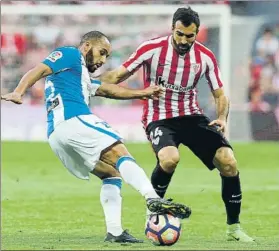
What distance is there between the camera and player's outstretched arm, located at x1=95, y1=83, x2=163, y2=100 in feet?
29.7

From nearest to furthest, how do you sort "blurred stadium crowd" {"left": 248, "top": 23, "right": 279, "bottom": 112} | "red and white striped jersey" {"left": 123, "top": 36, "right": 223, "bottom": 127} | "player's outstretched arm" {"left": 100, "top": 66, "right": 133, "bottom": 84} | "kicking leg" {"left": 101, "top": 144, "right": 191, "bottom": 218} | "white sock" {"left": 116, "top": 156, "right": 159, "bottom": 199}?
1. "kicking leg" {"left": 101, "top": 144, "right": 191, "bottom": 218}
2. "white sock" {"left": 116, "top": 156, "right": 159, "bottom": 199}
3. "player's outstretched arm" {"left": 100, "top": 66, "right": 133, "bottom": 84}
4. "red and white striped jersey" {"left": 123, "top": 36, "right": 223, "bottom": 127}
5. "blurred stadium crowd" {"left": 248, "top": 23, "right": 279, "bottom": 112}

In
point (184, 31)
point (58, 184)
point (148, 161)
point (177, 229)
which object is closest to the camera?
point (177, 229)

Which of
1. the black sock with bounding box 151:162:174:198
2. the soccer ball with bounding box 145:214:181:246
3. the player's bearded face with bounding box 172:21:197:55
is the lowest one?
the soccer ball with bounding box 145:214:181:246

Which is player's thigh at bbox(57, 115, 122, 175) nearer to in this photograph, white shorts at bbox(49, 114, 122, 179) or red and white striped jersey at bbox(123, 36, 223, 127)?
white shorts at bbox(49, 114, 122, 179)

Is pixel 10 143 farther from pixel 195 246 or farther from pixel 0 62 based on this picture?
pixel 195 246

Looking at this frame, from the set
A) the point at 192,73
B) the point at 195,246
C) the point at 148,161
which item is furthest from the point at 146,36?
the point at 195,246

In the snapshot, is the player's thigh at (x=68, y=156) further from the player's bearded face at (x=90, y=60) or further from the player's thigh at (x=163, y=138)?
the player's thigh at (x=163, y=138)

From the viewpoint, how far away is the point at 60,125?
873cm

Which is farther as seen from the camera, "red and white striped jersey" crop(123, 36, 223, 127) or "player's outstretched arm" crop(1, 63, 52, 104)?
"red and white striped jersey" crop(123, 36, 223, 127)

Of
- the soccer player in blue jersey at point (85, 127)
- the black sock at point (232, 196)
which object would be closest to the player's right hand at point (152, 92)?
the soccer player in blue jersey at point (85, 127)

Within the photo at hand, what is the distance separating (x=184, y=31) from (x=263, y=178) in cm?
789

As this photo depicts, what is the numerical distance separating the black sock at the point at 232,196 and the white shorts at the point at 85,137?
1467mm

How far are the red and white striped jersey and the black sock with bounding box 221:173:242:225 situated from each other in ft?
2.56

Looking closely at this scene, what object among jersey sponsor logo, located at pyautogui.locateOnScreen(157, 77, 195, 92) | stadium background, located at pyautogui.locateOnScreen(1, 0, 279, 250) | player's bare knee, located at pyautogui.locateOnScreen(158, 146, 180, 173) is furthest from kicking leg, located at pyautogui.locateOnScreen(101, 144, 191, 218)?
stadium background, located at pyautogui.locateOnScreen(1, 0, 279, 250)
